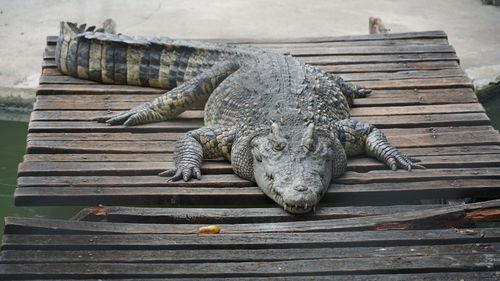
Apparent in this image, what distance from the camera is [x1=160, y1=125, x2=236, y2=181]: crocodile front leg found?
540cm

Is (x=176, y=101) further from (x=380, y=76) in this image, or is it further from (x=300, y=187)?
(x=380, y=76)

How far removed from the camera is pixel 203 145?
5570 millimetres

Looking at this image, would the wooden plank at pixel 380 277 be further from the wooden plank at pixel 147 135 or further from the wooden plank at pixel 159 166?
the wooden plank at pixel 147 135

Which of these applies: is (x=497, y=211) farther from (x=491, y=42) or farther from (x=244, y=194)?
(x=491, y=42)

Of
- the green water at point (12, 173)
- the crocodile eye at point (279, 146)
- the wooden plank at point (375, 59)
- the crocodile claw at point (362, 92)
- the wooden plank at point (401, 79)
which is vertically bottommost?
the green water at point (12, 173)

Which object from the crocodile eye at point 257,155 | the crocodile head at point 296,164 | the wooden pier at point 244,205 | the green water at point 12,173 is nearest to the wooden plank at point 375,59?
the wooden pier at point 244,205

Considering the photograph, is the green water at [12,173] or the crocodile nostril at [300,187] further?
the green water at [12,173]

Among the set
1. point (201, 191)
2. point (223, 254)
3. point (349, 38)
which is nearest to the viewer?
point (223, 254)

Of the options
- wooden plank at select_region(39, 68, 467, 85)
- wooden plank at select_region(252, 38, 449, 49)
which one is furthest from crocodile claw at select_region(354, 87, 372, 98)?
wooden plank at select_region(252, 38, 449, 49)

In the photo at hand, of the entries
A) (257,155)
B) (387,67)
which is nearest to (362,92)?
(387,67)

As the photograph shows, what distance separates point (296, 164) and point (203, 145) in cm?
75

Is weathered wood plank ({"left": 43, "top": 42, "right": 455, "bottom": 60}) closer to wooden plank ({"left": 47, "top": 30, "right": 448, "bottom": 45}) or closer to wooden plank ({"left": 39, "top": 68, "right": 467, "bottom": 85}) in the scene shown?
wooden plank ({"left": 47, "top": 30, "right": 448, "bottom": 45})

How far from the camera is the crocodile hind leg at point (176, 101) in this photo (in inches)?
240

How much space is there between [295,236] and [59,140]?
1872 millimetres
